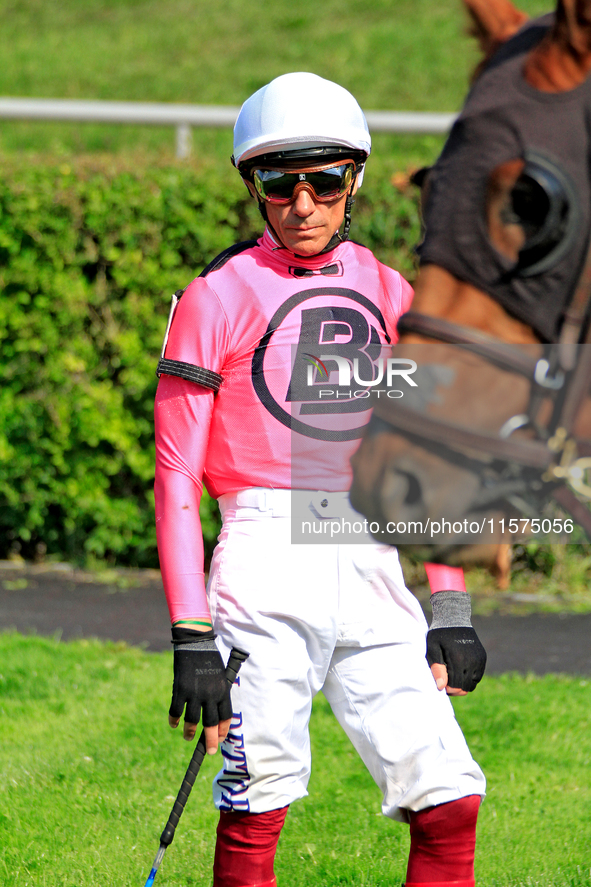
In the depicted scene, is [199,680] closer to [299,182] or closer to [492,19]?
[299,182]

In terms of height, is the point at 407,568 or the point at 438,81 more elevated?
the point at 438,81

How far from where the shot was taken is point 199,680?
200cm

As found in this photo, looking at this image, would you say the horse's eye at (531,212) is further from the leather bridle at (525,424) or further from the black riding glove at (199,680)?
the black riding glove at (199,680)

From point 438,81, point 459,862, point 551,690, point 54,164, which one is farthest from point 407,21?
point 459,862

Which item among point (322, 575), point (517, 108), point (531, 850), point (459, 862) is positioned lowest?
point (531, 850)

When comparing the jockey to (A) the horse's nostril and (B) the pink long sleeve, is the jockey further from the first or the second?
(A) the horse's nostril

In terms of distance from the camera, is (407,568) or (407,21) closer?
(407,568)

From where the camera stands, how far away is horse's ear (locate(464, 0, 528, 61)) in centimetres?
147

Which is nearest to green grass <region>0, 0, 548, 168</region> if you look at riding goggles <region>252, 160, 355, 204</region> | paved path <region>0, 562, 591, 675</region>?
paved path <region>0, 562, 591, 675</region>

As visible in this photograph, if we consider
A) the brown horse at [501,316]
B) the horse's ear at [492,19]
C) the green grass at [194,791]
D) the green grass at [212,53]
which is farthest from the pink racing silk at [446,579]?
the green grass at [212,53]

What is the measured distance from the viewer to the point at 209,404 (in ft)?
7.11

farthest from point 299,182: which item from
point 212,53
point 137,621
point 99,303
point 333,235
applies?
point 212,53

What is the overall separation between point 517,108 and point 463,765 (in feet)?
4.75

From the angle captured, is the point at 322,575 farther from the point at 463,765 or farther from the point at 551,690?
the point at 551,690
